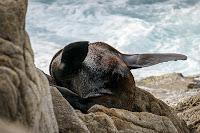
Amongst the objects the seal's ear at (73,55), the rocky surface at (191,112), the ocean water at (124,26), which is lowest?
the ocean water at (124,26)

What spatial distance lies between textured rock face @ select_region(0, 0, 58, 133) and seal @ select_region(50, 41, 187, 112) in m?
3.49

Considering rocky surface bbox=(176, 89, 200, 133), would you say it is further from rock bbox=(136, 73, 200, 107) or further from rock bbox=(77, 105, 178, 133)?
rock bbox=(136, 73, 200, 107)

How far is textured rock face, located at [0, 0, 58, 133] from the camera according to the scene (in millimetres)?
2561

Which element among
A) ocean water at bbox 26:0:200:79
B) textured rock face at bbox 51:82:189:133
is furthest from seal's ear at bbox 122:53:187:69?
ocean water at bbox 26:0:200:79

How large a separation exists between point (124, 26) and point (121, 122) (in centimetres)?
2461

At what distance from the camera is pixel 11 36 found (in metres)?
2.76

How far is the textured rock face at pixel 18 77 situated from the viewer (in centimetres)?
256

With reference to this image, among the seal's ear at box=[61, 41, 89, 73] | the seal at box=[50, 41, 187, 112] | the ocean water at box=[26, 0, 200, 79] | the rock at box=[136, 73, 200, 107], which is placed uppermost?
the seal's ear at box=[61, 41, 89, 73]

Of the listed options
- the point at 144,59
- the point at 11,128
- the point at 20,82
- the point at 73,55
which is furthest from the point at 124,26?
the point at 11,128

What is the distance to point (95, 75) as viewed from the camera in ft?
23.3

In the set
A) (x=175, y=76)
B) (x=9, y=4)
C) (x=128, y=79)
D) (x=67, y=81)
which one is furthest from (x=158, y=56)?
(x=175, y=76)

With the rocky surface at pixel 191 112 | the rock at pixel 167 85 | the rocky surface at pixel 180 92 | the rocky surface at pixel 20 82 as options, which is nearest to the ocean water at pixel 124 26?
the rock at pixel 167 85

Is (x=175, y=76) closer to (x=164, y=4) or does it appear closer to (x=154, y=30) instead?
(x=154, y=30)

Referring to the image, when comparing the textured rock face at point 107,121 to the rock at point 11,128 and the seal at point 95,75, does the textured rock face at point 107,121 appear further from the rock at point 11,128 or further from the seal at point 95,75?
the rock at point 11,128
